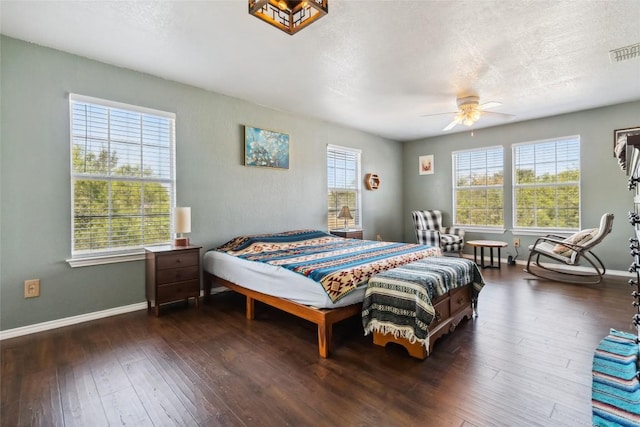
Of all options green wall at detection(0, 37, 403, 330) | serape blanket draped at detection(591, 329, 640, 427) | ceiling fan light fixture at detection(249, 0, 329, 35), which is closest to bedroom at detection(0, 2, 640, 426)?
green wall at detection(0, 37, 403, 330)

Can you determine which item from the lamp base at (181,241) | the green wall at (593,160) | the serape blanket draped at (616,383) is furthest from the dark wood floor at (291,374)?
the green wall at (593,160)

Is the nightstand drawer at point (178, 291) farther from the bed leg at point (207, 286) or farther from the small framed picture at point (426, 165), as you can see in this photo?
the small framed picture at point (426, 165)

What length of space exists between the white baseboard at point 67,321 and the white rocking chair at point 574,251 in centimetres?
525

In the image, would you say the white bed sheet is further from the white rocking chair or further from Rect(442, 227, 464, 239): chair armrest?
Rect(442, 227, 464, 239): chair armrest

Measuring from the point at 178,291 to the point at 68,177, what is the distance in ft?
4.93

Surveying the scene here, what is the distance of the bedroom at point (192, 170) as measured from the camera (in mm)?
2574

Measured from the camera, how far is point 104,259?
9.81 feet

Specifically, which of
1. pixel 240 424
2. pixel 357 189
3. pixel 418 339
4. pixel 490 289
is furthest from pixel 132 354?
pixel 357 189

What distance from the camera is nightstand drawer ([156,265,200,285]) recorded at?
9.78ft

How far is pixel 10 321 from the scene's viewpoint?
2523 millimetres

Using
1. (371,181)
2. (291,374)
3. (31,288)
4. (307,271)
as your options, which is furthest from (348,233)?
(31,288)

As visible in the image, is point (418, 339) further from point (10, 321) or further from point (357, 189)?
point (357, 189)

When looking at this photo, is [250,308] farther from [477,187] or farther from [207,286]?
[477,187]

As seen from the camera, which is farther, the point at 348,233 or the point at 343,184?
the point at 343,184
